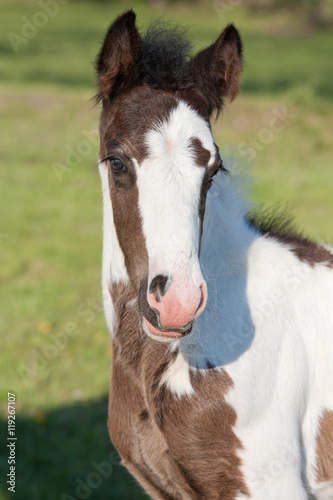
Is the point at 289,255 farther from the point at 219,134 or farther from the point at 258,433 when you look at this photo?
the point at 219,134

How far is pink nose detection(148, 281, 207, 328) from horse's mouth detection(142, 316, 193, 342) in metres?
0.03

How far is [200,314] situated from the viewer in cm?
239

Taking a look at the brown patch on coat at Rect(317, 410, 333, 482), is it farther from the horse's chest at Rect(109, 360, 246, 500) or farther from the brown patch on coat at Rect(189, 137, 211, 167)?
the brown patch on coat at Rect(189, 137, 211, 167)

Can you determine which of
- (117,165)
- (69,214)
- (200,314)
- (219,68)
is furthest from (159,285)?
(69,214)

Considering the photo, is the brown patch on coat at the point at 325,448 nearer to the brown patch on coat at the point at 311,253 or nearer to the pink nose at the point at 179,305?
the brown patch on coat at the point at 311,253

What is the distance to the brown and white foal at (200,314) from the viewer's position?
2322mm

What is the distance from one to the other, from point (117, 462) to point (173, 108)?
2.88m

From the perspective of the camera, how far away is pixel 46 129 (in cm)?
1183

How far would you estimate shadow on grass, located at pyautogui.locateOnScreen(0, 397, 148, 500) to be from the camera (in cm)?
400

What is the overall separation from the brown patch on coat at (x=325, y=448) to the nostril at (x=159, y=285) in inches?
43.1

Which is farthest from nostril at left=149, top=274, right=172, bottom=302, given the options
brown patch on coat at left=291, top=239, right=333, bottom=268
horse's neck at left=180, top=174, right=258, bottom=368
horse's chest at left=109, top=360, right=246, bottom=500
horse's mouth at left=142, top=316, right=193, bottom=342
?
brown patch on coat at left=291, top=239, right=333, bottom=268

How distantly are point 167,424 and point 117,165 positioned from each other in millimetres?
1160

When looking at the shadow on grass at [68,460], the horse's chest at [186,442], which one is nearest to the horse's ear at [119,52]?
the horse's chest at [186,442]

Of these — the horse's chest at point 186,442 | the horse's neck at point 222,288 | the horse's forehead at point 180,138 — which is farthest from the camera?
the horse's neck at point 222,288
